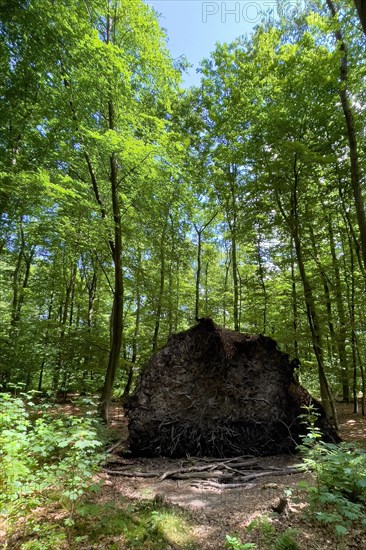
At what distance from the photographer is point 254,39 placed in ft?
32.5

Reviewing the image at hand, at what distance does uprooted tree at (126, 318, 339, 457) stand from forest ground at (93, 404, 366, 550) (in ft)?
1.60

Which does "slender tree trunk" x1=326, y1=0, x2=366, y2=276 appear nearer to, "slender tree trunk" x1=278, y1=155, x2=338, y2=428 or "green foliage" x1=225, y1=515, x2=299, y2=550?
"slender tree trunk" x1=278, y1=155, x2=338, y2=428

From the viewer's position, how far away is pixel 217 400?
634 cm

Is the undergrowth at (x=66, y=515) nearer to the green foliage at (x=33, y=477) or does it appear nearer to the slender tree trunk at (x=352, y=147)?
the green foliage at (x=33, y=477)

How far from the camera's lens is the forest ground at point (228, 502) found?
274cm

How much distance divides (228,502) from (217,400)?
2.61m

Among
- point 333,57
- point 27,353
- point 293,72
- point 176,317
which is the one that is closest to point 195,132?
point 293,72

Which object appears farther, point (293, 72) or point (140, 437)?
point (293, 72)

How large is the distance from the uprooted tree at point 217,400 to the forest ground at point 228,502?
49cm

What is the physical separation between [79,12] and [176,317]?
31.4ft

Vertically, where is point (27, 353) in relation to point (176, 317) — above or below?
below

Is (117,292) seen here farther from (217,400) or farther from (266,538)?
(266,538)

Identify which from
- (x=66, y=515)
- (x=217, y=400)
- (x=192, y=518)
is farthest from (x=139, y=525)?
(x=217, y=400)

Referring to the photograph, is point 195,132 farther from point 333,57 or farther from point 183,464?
point 183,464
